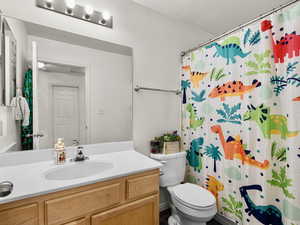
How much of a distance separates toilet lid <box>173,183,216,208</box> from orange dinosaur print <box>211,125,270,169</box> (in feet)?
1.36

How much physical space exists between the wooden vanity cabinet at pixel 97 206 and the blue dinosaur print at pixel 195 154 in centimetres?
76

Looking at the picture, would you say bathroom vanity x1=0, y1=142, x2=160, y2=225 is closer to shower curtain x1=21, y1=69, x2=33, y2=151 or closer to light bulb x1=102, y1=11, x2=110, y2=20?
shower curtain x1=21, y1=69, x2=33, y2=151

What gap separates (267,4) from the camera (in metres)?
1.71

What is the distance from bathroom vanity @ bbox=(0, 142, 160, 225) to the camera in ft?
2.68

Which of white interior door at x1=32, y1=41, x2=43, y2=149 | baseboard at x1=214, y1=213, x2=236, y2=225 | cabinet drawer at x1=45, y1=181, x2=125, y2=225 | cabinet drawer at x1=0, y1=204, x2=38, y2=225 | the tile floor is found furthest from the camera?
the tile floor

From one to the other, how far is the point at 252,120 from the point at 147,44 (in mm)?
1311

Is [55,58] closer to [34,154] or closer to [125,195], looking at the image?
[34,154]

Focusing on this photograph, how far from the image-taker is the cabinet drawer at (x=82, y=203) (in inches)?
34.5

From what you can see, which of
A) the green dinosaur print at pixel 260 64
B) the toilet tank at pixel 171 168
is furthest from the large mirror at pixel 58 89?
the green dinosaur print at pixel 260 64

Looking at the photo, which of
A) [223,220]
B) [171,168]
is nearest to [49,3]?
[171,168]

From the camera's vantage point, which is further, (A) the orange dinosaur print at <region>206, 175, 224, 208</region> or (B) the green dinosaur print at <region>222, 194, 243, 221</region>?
(A) the orange dinosaur print at <region>206, 175, 224, 208</region>

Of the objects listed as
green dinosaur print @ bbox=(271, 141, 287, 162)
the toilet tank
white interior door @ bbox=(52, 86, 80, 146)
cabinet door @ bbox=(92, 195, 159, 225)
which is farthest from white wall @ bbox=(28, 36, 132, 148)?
green dinosaur print @ bbox=(271, 141, 287, 162)

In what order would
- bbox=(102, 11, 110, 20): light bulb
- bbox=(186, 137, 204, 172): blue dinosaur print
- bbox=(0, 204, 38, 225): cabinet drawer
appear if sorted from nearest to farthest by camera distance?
bbox=(0, 204, 38, 225): cabinet drawer < bbox=(102, 11, 110, 20): light bulb < bbox=(186, 137, 204, 172): blue dinosaur print

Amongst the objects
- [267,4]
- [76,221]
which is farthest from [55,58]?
[267,4]
